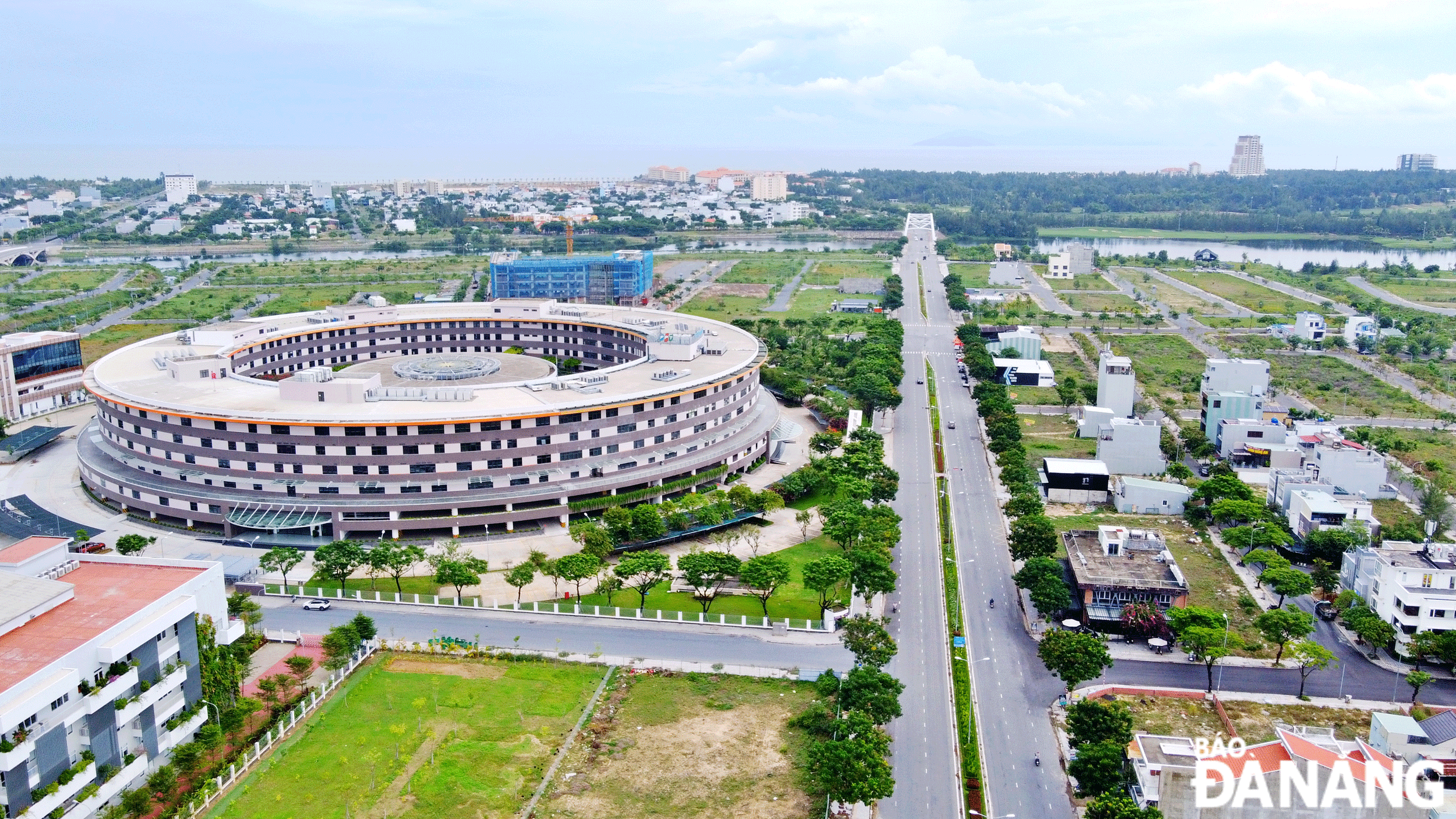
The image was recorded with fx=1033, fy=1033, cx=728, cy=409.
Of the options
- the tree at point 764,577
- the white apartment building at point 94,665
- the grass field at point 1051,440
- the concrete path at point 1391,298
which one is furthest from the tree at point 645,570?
the concrete path at point 1391,298

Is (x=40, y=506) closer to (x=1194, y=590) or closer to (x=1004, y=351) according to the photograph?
(x=1194, y=590)

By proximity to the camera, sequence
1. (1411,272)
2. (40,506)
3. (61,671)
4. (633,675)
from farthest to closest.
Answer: (1411,272) → (40,506) → (633,675) → (61,671)

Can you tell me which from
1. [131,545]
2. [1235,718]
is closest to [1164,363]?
[1235,718]

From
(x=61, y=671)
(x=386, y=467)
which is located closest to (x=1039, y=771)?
(x=61, y=671)

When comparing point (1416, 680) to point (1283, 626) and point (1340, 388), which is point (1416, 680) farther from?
point (1340, 388)

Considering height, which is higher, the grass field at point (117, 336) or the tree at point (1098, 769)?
the grass field at point (117, 336)

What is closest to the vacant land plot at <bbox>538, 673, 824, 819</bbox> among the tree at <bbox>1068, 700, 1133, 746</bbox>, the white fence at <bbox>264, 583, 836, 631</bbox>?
the white fence at <bbox>264, 583, 836, 631</bbox>

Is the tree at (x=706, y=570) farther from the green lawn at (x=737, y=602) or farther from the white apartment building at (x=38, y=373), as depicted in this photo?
the white apartment building at (x=38, y=373)
